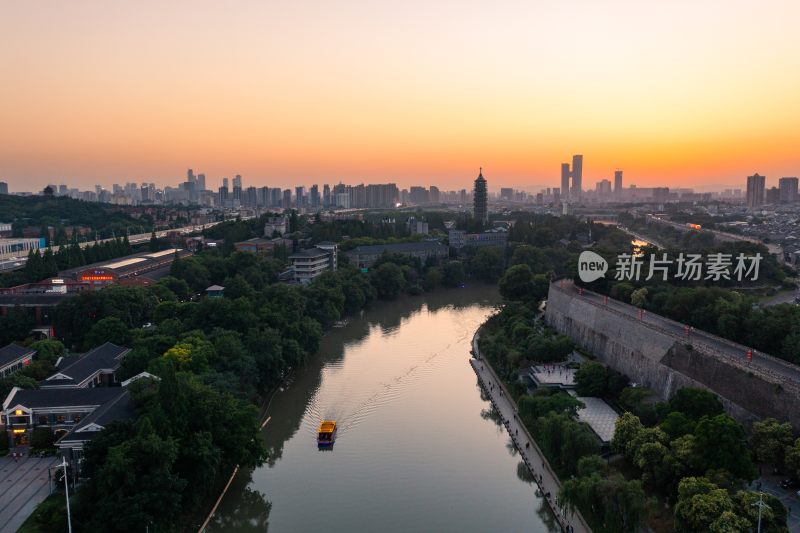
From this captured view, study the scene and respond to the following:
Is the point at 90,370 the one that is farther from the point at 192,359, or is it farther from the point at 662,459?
the point at 662,459

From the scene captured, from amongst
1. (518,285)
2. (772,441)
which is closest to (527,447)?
(772,441)

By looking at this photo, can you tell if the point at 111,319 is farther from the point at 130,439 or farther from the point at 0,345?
the point at 130,439

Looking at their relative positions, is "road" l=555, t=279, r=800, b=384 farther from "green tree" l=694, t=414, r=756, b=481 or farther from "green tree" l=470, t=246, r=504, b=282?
"green tree" l=470, t=246, r=504, b=282

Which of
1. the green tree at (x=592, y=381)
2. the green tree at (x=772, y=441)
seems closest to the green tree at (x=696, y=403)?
the green tree at (x=772, y=441)

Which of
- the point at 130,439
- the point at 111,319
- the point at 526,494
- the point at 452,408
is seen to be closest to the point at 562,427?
the point at 526,494

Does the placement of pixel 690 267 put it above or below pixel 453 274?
above

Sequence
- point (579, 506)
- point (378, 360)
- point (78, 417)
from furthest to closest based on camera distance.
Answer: point (378, 360) → point (78, 417) → point (579, 506)
